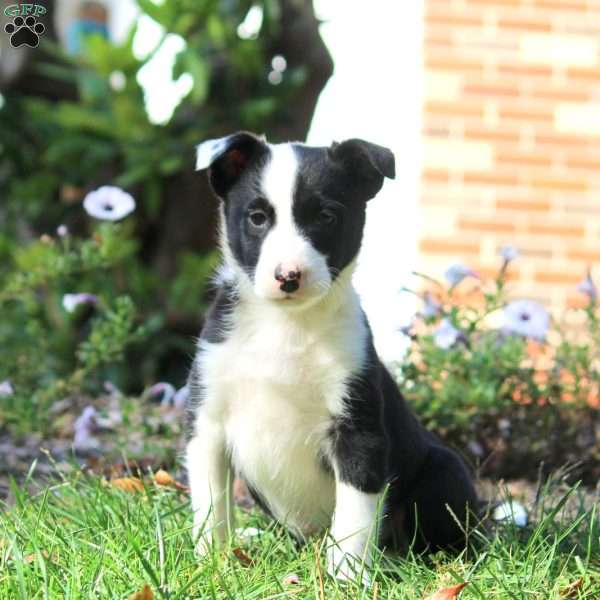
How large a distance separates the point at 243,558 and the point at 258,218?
1034 millimetres

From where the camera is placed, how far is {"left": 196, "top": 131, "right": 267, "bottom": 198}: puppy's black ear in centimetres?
314

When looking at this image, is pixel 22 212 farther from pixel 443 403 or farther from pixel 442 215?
pixel 443 403

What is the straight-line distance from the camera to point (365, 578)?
2998 millimetres

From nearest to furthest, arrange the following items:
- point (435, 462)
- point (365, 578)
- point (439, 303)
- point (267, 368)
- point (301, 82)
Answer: point (365, 578), point (267, 368), point (435, 462), point (439, 303), point (301, 82)

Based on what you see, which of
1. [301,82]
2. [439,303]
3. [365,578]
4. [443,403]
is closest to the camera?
[365,578]

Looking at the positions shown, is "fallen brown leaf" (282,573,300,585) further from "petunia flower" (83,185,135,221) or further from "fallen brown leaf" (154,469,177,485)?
"petunia flower" (83,185,135,221)

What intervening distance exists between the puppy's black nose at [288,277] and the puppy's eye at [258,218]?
216 mm

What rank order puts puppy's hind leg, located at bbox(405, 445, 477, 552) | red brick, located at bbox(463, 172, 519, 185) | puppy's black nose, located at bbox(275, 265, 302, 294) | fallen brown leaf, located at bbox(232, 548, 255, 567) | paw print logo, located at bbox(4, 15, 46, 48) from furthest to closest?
red brick, located at bbox(463, 172, 519, 185)
paw print logo, located at bbox(4, 15, 46, 48)
puppy's hind leg, located at bbox(405, 445, 477, 552)
fallen brown leaf, located at bbox(232, 548, 255, 567)
puppy's black nose, located at bbox(275, 265, 302, 294)

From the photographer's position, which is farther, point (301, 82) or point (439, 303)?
point (301, 82)

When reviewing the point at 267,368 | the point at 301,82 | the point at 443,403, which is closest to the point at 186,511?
the point at 267,368

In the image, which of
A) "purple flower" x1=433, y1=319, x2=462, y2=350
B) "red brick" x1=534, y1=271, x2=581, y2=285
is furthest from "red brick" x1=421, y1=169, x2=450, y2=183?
"purple flower" x1=433, y1=319, x2=462, y2=350

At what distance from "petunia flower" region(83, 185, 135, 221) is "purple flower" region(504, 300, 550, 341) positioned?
190cm

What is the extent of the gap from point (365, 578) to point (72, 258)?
2.67 metres

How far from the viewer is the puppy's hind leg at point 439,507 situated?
3.46 m
